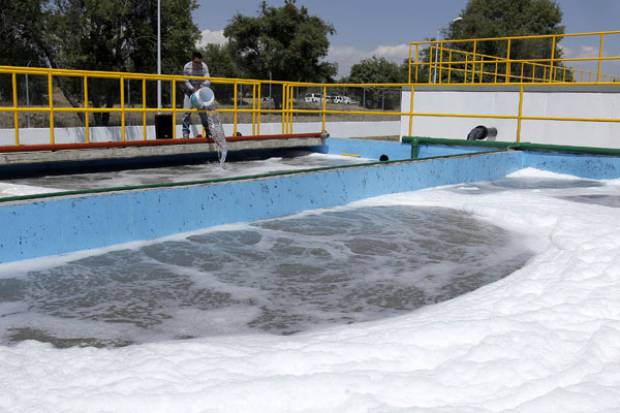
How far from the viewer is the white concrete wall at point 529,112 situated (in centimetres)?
1245

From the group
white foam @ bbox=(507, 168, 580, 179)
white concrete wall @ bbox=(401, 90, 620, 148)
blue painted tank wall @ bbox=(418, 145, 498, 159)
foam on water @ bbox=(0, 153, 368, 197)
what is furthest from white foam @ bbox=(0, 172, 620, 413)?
white concrete wall @ bbox=(401, 90, 620, 148)

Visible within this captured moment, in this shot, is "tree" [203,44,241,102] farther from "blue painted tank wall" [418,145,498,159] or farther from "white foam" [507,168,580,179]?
"white foam" [507,168,580,179]

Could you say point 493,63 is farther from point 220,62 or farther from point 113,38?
point 220,62

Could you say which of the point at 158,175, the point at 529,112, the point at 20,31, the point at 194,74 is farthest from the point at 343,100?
the point at 158,175

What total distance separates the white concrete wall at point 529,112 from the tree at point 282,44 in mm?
32266

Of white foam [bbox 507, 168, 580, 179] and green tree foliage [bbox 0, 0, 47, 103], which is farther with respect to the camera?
green tree foliage [bbox 0, 0, 47, 103]

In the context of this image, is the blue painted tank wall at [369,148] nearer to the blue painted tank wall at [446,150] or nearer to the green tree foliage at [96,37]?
the blue painted tank wall at [446,150]

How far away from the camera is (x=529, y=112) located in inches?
528

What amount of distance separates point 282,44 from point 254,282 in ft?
146

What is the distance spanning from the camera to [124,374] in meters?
2.91

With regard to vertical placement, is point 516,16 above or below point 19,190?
above

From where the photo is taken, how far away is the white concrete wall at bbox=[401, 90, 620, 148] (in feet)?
40.8

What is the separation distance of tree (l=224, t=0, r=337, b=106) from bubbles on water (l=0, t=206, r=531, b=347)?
4165 cm

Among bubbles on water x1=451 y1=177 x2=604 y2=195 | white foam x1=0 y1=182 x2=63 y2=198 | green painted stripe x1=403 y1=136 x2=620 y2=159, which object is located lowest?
white foam x1=0 y1=182 x2=63 y2=198
